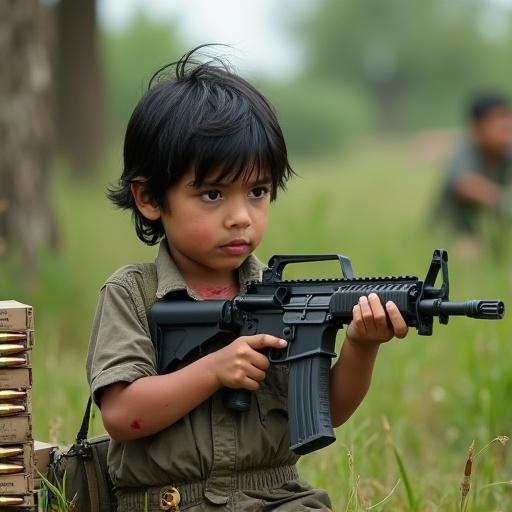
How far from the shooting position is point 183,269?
10.4 ft

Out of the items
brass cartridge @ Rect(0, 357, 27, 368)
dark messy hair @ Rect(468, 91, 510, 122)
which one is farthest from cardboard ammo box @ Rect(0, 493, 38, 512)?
dark messy hair @ Rect(468, 91, 510, 122)

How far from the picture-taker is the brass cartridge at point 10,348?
3.06 metres

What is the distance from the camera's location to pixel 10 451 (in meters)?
3.11

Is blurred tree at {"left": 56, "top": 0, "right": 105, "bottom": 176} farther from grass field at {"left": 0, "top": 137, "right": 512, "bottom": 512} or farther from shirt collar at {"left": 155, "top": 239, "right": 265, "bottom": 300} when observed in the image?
shirt collar at {"left": 155, "top": 239, "right": 265, "bottom": 300}

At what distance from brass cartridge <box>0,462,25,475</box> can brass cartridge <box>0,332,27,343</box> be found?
12.7 inches

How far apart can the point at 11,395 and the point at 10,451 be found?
146mm

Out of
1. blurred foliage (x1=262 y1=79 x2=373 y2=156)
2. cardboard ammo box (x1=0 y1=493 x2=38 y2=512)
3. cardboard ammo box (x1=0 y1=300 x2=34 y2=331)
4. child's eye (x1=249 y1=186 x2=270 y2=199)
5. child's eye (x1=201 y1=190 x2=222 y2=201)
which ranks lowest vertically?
cardboard ammo box (x1=0 y1=493 x2=38 y2=512)

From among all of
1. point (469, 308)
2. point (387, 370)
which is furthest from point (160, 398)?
point (387, 370)

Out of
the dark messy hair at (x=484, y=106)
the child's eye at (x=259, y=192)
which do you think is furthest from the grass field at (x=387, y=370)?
the dark messy hair at (x=484, y=106)

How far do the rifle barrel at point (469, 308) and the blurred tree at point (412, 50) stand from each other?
3800 centimetres

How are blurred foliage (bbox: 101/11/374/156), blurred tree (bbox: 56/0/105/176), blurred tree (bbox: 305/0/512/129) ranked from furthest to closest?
1. blurred tree (bbox: 305/0/512/129)
2. blurred foliage (bbox: 101/11/374/156)
3. blurred tree (bbox: 56/0/105/176)

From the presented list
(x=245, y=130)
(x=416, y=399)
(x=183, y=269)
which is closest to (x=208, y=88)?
(x=245, y=130)

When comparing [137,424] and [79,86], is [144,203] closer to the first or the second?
[137,424]

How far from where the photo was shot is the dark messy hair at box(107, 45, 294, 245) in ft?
9.80
